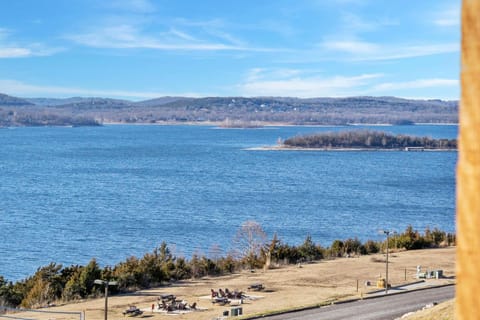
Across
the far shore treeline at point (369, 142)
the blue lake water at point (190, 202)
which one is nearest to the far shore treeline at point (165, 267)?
the blue lake water at point (190, 202)

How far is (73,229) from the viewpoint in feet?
189

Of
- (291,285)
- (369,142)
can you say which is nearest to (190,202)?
(291,285)

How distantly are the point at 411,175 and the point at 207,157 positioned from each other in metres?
47.8

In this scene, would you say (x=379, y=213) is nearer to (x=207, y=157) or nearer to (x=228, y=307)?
(x=228, y=307)

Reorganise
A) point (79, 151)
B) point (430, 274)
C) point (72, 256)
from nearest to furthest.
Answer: point (430, 274)
point (72, 256)
point (79, 151)

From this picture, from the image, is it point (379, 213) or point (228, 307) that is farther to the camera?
point (379, 213)

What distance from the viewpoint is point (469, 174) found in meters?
1.25

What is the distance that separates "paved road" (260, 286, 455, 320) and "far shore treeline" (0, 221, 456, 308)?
30.2ft

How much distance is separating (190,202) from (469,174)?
73810 mm

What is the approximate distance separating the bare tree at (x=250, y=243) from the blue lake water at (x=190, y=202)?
4421 millimetres

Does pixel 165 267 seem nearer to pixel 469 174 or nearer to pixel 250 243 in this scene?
pixel 250 243

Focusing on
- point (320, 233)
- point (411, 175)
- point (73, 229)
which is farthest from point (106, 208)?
point (411, 175)

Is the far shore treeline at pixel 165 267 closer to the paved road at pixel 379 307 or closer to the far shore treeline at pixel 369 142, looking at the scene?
the paved road at pixel 379 307

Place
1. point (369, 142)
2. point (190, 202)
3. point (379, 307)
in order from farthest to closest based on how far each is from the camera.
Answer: point (369, 142), point (190, 202), point (379, 307)
